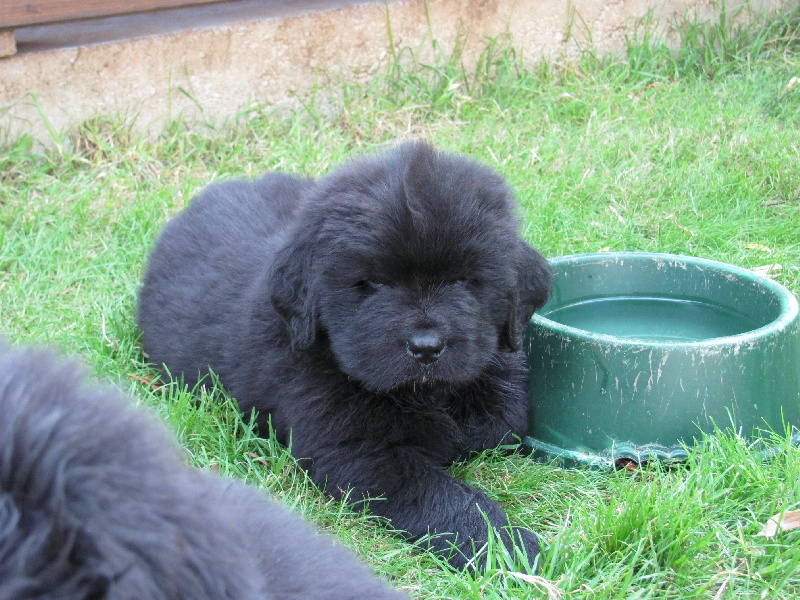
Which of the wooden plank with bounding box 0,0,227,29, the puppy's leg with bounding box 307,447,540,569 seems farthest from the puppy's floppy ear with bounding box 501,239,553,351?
the wooden plank with bounding box 0,0,227,29

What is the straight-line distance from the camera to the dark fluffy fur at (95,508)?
0.96m

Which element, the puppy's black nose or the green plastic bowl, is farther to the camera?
the green plastic bowl

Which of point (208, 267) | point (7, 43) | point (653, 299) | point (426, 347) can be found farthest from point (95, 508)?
point (7, 43)

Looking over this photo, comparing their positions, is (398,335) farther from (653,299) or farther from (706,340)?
(653,299)

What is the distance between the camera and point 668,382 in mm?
2924

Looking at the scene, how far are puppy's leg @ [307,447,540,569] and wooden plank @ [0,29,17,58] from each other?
311 cm

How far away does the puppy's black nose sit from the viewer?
266 cm

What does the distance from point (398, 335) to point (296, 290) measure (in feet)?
1.25

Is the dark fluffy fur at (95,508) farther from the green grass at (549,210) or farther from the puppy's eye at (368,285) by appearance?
the puppy's eye at (368,285)

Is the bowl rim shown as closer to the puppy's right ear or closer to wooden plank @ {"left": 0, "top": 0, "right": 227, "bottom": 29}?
the puppy's right ear

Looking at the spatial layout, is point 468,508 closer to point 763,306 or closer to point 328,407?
point 328,407

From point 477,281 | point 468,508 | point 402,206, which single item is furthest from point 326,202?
point 468,508

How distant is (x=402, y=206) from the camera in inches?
106

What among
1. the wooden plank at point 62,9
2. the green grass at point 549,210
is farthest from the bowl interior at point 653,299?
the wooden plank at point 62,9
